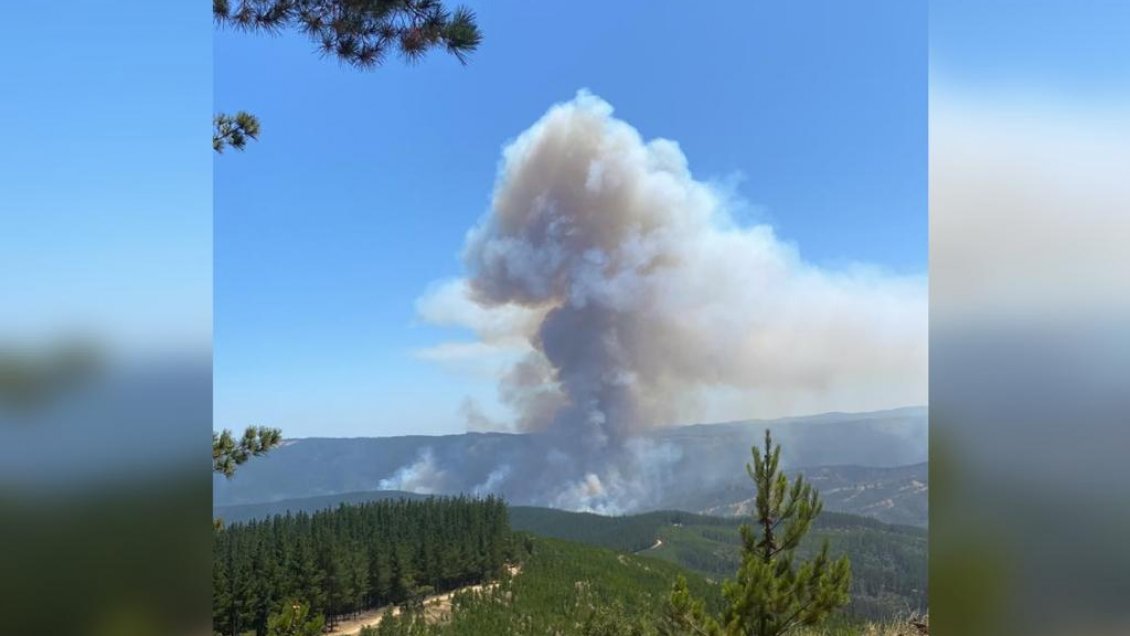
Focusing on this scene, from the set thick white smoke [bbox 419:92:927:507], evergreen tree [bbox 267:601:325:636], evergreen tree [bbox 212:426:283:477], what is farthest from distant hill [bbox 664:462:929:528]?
evergreen tree [bbox 212:426:283:477]

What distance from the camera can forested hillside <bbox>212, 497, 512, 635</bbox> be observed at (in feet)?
15.5

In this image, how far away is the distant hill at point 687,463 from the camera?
4.77 meters

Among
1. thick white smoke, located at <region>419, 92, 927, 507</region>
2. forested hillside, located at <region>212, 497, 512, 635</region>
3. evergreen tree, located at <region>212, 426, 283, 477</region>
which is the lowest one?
forested hillside, located at <region>212, 497, 512, 635</region>

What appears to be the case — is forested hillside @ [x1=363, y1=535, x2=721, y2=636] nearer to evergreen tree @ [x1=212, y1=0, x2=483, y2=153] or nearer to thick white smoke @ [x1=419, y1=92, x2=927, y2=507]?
thick white smoke @ [x1=419, y1=92, x2=927, y2=507]

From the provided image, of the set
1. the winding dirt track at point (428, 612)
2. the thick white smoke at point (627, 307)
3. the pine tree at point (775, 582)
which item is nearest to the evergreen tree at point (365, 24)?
the pine tree at point (775, 582)

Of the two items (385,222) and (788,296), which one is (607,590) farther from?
(385,222)

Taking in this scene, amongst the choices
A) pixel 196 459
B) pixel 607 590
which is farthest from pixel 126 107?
pixel 607 590

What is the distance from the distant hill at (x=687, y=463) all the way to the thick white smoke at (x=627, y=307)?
0.57ft

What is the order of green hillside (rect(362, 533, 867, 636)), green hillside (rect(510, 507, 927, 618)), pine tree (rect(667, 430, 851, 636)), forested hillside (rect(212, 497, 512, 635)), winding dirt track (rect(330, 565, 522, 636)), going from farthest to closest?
green hillside (rect(362, 533, 867, 636))
winding dirt track (rect(330, 565, 522, 636))
forested hillside (rect(212, 497, 512, 635))
green hillside (rect(510, 507, 927, 618))
pine tree (rect(667, 430, 851, 636))

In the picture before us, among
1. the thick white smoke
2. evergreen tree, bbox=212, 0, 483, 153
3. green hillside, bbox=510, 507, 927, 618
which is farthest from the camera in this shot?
the thick white smoke

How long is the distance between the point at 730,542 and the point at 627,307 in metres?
2.02

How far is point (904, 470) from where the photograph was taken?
16.1 ft

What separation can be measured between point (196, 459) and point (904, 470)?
17.3 feet

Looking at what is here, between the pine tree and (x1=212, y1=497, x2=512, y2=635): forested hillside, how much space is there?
118 inches
